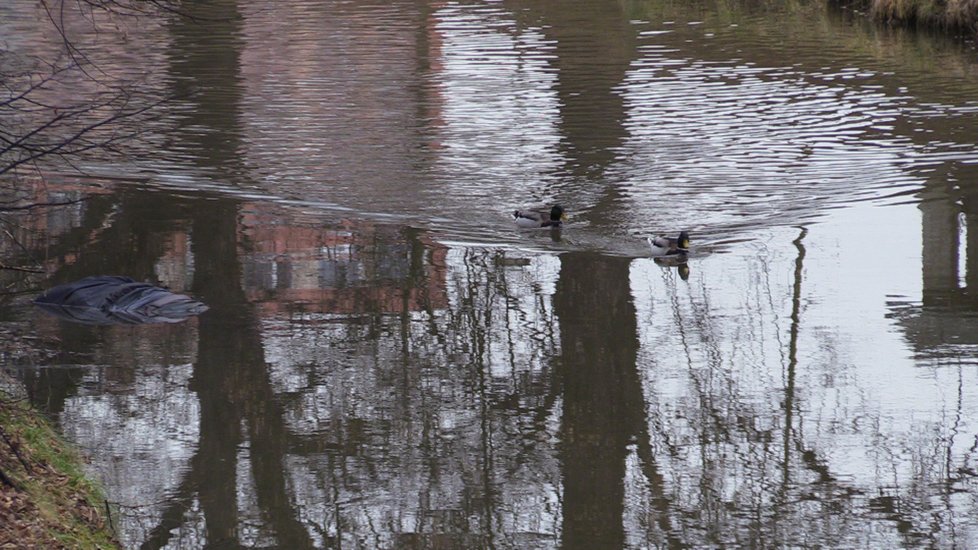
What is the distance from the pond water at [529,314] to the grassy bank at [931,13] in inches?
167

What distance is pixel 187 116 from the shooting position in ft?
65.8

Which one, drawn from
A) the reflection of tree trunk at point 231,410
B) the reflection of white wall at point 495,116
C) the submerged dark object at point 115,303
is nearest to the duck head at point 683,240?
the reflection of white wall at point 495,116

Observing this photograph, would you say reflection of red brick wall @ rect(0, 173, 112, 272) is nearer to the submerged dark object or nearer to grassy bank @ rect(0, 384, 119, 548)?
the submerged dark object

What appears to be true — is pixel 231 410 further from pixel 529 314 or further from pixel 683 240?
pixel 683 240

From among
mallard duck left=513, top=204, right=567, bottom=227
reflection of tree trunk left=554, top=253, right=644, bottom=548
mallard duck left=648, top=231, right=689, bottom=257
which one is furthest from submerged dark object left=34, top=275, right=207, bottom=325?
mallard duck left=648, top=231, right=689, bottom=257

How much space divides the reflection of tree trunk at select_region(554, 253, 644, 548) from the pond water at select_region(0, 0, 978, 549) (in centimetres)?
3

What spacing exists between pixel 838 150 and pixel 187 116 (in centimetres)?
937

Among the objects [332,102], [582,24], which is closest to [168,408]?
[332,102]

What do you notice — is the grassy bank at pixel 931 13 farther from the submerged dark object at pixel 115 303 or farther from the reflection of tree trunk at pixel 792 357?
the submerged dark object at pixel 115 303

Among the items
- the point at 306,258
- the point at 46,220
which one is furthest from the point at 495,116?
the point at 46,220

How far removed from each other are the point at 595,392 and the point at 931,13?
2013 cm

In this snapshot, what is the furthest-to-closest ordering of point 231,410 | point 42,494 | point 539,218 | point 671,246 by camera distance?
point 539,218
point 671,246
point 231,410
point 42,494

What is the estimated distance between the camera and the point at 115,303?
37.6ft

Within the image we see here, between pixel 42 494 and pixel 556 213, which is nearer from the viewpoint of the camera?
pixel 42 494
